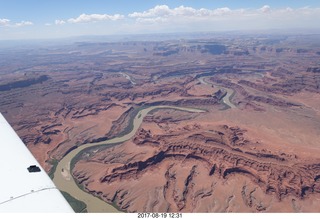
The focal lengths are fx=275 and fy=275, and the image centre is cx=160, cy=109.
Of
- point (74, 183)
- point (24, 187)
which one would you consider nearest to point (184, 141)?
point (74, 183)

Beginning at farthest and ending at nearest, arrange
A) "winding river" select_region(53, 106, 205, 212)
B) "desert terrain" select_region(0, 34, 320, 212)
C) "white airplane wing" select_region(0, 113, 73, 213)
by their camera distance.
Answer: "winding river" select_region(53, 106, 205, 212) < "desert terrain" select_region(0, 34, 320, 212) < "white airplane wing" select_region(0, 113, 73, 213)

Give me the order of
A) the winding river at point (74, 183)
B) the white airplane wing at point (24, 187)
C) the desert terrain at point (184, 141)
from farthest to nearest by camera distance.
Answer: the winding river at point (74, 183), the desert terrain at point (184, 141), the white airplane wing at point (24, 187)

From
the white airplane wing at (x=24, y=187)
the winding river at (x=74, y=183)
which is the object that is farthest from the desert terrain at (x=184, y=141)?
the white airplane wing at (x=24, y=187)

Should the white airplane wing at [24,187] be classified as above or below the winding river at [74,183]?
above

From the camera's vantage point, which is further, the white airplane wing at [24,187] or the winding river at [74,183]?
the winding river at [74,183]

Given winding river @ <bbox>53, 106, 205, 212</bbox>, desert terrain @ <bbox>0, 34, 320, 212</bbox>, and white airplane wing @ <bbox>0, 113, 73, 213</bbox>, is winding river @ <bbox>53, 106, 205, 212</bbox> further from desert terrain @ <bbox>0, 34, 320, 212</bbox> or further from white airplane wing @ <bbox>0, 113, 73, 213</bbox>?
white airplane wing @ <bbox>0, 113, 73, 213</bbox>

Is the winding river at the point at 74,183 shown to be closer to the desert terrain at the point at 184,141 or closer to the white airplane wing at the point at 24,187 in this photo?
the desert terrain at the point at 184,141

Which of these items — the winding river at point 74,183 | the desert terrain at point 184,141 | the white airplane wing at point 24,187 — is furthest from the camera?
the winding river at point 74,183

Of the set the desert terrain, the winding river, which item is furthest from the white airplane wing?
the winding river

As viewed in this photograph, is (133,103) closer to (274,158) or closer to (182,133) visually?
(182,133)

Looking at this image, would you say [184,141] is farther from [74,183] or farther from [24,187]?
[24,187]
